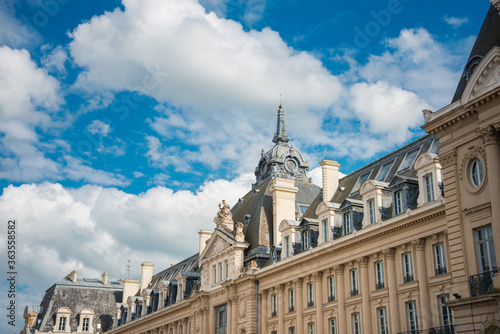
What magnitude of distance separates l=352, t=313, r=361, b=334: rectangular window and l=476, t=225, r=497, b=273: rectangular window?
48.8 feet

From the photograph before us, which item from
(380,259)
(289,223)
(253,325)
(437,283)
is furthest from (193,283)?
(437,283)

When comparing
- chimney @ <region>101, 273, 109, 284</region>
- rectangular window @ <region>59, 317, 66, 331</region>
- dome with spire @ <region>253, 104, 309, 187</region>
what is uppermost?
dome with spire @ <region>253, 104, 309, 187</region>

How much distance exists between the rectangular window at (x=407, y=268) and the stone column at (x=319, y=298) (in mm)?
8610

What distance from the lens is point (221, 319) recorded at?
57438 millimetres

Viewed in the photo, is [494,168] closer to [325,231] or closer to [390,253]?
[390,253]

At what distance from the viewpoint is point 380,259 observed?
4003cm

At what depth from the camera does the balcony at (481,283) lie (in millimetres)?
26469

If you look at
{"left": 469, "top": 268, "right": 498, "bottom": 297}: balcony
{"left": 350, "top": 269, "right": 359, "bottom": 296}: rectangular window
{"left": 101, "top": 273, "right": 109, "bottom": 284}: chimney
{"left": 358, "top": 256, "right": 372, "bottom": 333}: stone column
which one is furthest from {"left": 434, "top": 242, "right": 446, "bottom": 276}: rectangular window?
{"left": 101, "top": 273, "right": 109, "bottom": 284}: chimney

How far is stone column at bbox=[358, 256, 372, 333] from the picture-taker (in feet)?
131

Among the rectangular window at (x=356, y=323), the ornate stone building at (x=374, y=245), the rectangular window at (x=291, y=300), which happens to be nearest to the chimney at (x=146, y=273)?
the ornate stone building at (x=374, y=245)

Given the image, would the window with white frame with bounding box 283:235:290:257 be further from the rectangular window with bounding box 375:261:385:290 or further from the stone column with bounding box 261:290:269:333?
the rectangular window with bounding box 375:261:385:290

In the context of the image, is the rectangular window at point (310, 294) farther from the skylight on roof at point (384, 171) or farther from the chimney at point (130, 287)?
the chimney at point (130, 287)

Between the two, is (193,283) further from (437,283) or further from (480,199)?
(480,199)

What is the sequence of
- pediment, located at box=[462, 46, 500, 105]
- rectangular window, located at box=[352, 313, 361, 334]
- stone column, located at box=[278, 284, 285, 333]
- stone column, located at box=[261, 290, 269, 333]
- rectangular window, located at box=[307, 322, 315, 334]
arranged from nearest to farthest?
pediment, located at box=[462, 46, 500, 105]
rectangular window, located at box=[352, 313, 361, 334]
rectangular window, located at box=[307, 322, 315, 334]
stone column, located at box=[278, 284, 285, 333]
stone column, located at box=[261, 290, 269, 333]
